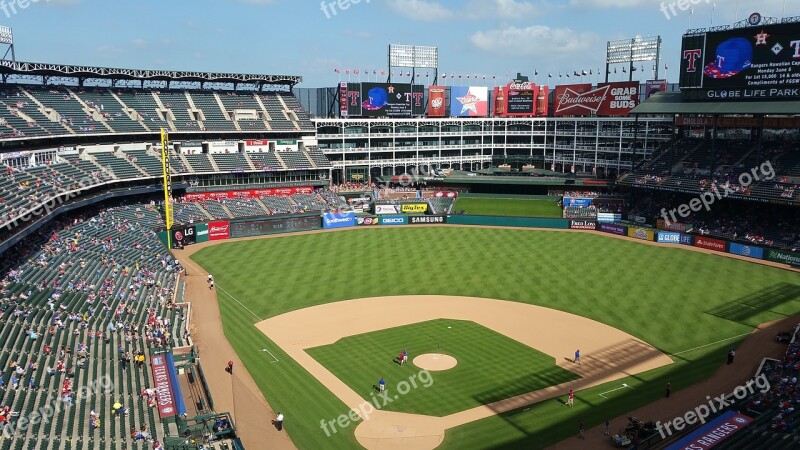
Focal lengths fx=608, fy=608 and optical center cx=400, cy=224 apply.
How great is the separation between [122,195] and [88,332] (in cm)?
3528

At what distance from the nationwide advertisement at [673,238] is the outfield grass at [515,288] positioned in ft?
10.1

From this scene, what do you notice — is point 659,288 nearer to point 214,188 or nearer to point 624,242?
point 624,242

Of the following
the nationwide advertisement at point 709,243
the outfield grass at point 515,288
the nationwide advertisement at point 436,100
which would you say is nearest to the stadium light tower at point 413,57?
the nationwide advertisement at point 436,100

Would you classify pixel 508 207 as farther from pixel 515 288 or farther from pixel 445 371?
pixel 445 371

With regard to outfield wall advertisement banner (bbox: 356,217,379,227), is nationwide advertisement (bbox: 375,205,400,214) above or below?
above

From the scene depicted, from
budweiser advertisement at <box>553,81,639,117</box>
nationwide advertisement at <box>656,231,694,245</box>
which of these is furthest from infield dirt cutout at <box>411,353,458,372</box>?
budweiser advertisement at <box>553,81,639,117</box>

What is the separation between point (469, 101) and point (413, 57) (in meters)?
12.9

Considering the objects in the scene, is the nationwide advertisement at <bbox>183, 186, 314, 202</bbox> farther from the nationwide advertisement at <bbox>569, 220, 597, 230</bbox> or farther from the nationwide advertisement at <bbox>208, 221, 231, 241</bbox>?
the nationwide advertisement at <bbox>569, 220, 597, 230</bbox>

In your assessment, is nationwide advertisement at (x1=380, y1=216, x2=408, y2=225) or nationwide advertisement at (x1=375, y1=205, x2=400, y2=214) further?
nationwide advertisement at (x1=375, y1=205, x2=400, y2=214)

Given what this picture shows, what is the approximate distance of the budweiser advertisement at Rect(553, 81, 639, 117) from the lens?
86.9 metres

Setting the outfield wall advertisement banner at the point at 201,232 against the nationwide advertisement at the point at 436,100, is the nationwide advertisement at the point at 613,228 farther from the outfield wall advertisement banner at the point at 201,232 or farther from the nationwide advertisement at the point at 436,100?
the outfield wall advertisement banner at the point at 201,232

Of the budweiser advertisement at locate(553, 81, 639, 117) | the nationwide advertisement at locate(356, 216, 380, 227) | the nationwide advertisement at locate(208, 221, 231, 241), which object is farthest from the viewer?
the budweiser advertisement at locate(553, 81, 639, 117)

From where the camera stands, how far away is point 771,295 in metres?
47.1

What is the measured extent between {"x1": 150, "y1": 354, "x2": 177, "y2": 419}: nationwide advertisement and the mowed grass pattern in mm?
8400
